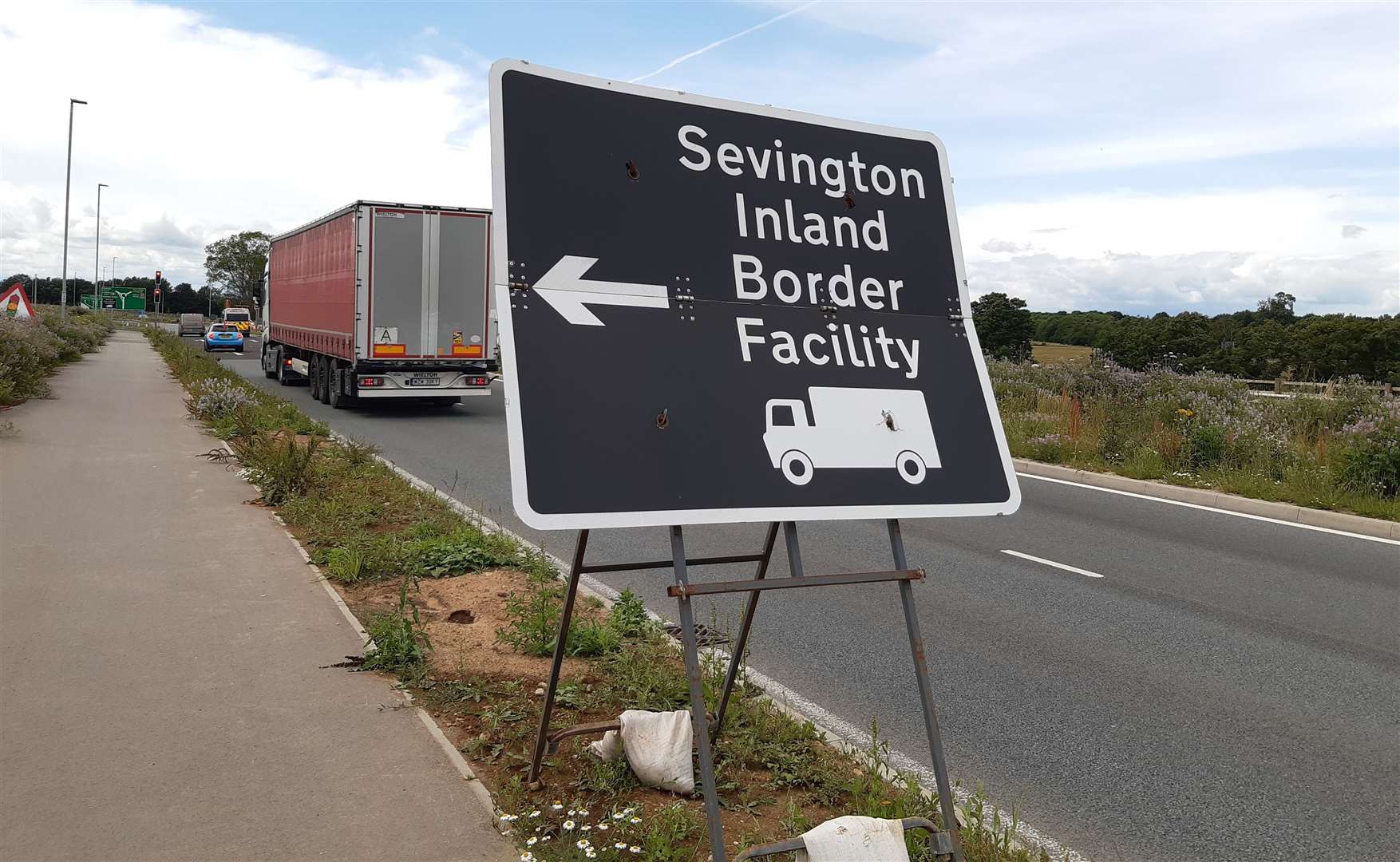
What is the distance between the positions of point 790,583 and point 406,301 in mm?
17259

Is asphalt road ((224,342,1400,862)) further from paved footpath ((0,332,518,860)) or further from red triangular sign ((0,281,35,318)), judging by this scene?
red triangular sign ((0,281,35,318))

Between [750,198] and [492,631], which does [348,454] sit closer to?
[492,631]

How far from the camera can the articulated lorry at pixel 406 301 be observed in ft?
61.5

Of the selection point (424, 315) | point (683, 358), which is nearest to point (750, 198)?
point (683, 358)

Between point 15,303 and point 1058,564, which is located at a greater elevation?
point 15,303

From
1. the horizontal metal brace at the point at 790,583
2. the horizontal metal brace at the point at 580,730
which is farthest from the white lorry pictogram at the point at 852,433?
the horizontal metal brace at the point at 580,730

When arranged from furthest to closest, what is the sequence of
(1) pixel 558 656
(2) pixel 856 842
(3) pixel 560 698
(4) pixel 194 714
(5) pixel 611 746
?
(3) pixel 560 698
(4) pixel 194 714
(5) pixel 611 746
(1) pixel 558 656
(2) pixel 856 842

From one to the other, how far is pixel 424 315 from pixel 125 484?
9.70 m

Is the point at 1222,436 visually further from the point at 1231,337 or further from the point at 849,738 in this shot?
the point at 1231,337

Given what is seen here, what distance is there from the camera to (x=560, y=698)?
15.4 ft

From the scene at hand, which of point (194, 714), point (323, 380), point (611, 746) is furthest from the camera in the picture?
point (323, 380)

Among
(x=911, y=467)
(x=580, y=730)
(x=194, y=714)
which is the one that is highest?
(x=911, y=467)

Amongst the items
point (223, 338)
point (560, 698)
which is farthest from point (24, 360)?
point (223, 338)

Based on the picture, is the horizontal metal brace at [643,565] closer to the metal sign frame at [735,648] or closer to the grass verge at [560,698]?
the metal sign frame at [735,648]
